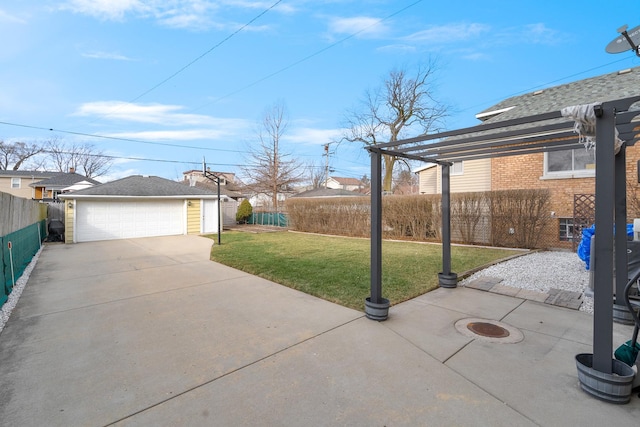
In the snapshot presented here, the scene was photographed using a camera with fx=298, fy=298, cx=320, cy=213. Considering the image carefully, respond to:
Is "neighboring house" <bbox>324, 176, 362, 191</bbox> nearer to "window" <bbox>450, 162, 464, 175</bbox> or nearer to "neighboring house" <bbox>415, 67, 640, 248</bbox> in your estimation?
"window" <bbox>450, 162, 464, 175</bbox>

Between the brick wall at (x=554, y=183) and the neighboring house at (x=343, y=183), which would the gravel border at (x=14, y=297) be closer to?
the brick wall at (x=554, y=183)

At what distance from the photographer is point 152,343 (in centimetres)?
321

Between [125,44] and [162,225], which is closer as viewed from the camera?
[125,44]

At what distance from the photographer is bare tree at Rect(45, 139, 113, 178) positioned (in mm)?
36625

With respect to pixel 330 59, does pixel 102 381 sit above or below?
below

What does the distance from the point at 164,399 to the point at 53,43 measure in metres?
13.3

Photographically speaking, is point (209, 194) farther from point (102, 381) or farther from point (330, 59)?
point (102, 381)

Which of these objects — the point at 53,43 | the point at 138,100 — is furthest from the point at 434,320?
the point at 138,100

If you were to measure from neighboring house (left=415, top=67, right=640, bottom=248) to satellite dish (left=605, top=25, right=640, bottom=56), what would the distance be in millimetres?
3820

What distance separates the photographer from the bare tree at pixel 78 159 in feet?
120

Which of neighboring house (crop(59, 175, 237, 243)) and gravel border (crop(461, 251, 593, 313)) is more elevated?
neighboring house (crop(59, 175, 237, 243))

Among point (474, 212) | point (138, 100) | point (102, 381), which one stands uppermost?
point (138, 100)

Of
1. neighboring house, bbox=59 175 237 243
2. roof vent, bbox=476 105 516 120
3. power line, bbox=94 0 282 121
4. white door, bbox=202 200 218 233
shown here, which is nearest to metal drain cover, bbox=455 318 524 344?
power line, bbox=94 0 282 121

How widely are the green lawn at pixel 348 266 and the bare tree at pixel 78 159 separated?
125 ft
